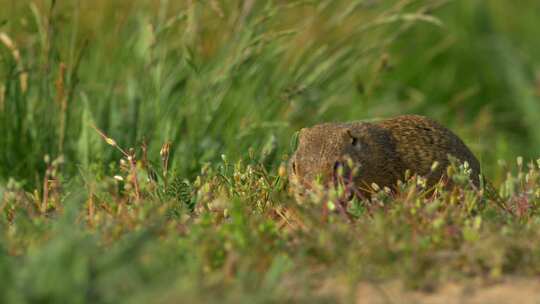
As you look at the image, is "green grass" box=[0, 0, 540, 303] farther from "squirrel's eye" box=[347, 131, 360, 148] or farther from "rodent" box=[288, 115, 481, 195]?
"squirrel's eye" box=[347, 131, 360, 148]

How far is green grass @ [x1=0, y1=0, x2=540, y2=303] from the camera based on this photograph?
9.34 feet

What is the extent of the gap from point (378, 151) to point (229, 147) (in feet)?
3.36

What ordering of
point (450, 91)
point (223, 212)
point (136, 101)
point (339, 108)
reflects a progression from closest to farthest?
point (223, 212)
point (136, 101)
point (339, 108)
point (450, 91)

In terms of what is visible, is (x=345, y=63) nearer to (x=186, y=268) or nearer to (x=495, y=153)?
(x=495, y=153)

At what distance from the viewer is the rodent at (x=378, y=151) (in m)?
4.22

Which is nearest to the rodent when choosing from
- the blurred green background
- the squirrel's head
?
the squirrel's head

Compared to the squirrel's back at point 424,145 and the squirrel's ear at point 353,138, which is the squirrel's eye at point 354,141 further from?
the squirrel's back at point 424,145

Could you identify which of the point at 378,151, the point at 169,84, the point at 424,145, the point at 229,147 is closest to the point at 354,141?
the point at 378,151

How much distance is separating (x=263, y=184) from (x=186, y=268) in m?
1.25

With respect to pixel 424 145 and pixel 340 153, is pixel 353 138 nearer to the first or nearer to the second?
pixel 340 153

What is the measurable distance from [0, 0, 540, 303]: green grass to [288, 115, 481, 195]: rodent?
0.21m

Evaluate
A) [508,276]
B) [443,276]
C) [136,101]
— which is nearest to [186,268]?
[443,276]

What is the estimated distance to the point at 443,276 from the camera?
115 inches

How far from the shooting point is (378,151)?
4.50m
